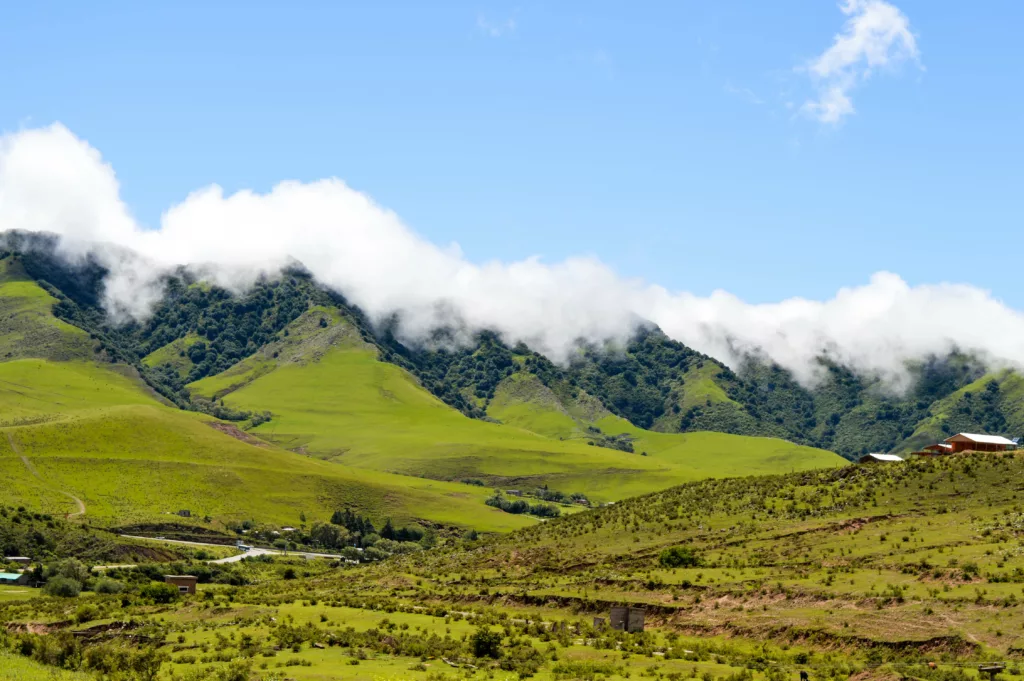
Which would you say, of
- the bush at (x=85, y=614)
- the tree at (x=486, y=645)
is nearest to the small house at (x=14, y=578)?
the bush at (x=85, y=614)

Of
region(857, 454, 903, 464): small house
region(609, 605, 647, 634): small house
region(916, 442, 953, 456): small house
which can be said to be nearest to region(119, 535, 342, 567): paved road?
region(857, 454, 903, 464): small house

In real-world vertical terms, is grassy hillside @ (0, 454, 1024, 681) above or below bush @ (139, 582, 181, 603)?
above

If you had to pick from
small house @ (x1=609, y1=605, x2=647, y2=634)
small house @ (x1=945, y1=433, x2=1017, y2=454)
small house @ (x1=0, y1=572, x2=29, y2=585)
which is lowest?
small house @ (x1=0, y1=572, x2=29, y2=585)

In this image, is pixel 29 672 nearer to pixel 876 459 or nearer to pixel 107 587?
pixel 107 587

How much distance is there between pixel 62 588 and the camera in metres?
103

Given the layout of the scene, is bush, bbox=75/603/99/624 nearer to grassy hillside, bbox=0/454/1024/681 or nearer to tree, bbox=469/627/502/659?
grassy hillside, bbox=0/454/1024/681

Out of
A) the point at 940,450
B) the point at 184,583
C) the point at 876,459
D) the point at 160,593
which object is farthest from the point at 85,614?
the point at 940,450

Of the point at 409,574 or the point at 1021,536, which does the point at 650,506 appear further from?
the point at 1021,536

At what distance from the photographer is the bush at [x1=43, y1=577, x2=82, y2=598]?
335 feet

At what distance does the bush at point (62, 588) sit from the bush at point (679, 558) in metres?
50.9

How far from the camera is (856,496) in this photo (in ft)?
353

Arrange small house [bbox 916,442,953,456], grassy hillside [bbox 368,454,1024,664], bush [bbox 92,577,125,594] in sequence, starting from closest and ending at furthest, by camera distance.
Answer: grassy hillside [bbox 368,454,1024,664] < bush [bbox 92,577,125,594] < small house [bbox 916,442,953,456]

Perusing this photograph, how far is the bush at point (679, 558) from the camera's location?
91.1m

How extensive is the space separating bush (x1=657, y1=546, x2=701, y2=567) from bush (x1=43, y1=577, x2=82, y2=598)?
50895 mm
